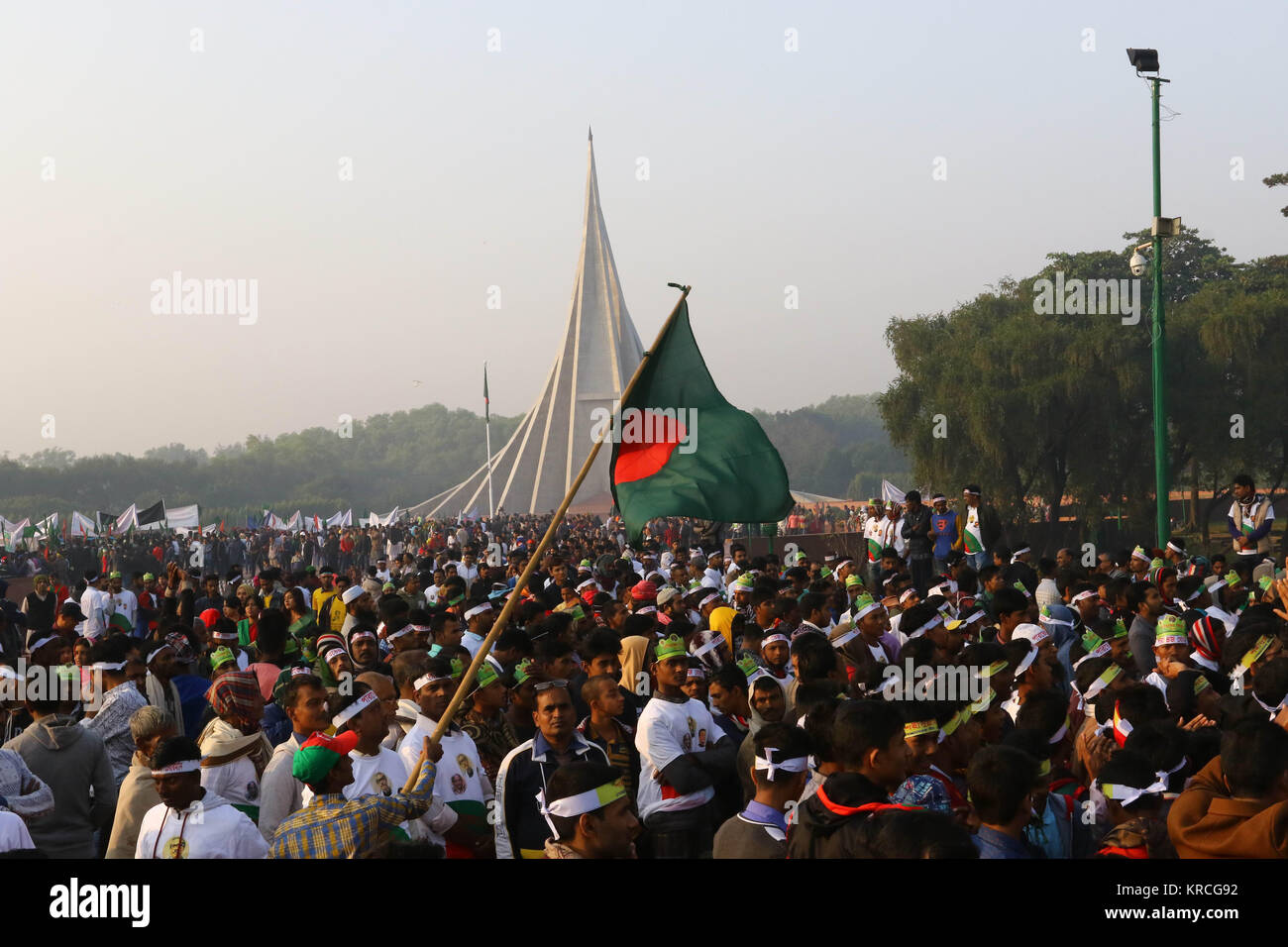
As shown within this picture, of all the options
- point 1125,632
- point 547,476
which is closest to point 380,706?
point 1125,632

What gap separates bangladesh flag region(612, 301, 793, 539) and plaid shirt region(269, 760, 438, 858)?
2380 millimetres

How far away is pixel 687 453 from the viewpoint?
6.33 m

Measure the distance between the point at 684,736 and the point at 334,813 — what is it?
66.1 inches

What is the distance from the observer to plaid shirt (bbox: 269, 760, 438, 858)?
3.71m

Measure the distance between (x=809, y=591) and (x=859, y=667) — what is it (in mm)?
1770

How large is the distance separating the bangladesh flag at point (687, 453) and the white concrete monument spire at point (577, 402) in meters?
56.2

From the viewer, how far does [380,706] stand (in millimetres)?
4945

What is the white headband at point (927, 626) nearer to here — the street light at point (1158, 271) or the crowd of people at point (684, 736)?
the crowd of people at point (684, 736)

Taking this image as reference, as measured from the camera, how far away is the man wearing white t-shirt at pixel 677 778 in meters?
4.89

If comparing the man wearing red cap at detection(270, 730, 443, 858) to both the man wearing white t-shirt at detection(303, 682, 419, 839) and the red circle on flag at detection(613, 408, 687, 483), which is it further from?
the red circle on flag at detection(613, 408, 687, 483)

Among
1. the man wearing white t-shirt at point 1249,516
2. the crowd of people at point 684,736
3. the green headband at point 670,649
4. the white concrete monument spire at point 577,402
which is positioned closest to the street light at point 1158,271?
the man wearing white t-shirt at point 1249,516

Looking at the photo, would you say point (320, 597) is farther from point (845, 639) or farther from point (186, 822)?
point (186, 822)
